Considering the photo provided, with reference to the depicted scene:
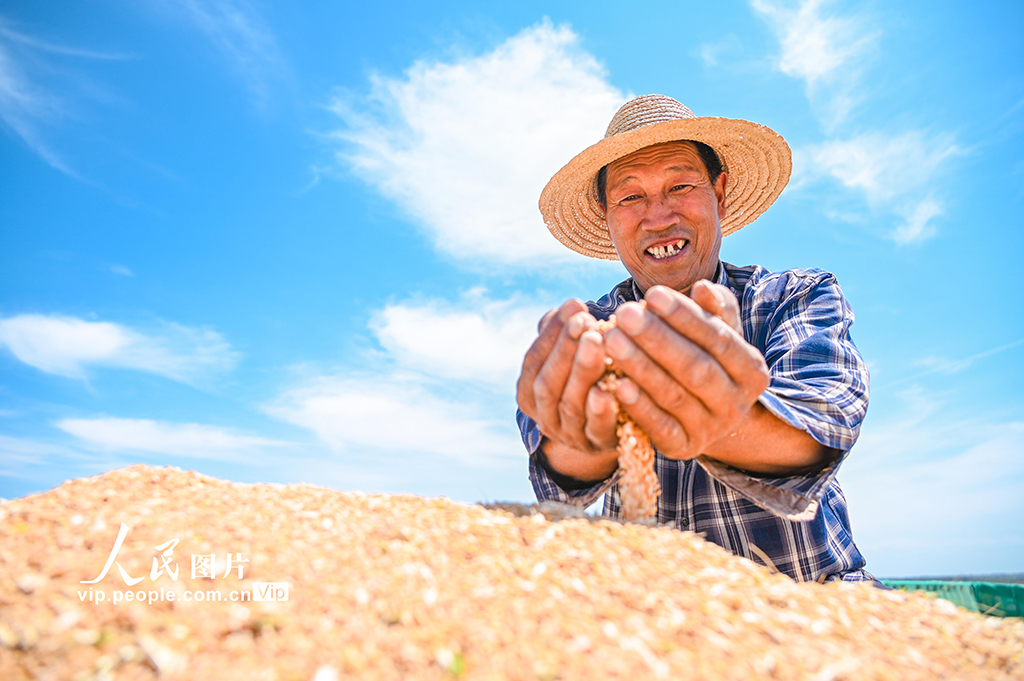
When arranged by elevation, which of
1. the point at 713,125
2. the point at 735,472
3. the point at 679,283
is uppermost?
the point at 713,125

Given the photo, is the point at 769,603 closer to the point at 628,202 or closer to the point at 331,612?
the point at 331,612

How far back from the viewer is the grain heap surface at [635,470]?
5.97 ft

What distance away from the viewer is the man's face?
342cm

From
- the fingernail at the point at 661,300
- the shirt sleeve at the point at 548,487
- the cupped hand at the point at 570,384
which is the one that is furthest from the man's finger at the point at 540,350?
the shirt sleeve at the point at 548,487

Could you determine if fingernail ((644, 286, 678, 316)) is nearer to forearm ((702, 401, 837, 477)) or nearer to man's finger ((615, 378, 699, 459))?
man's finger ((615, 378, 699, 459))

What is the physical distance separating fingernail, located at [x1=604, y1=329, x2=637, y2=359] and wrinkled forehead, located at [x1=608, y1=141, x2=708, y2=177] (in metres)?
2.25

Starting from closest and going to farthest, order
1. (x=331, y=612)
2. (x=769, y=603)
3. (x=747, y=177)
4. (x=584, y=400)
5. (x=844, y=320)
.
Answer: (x=331, y=612)
(x=769, y=603)
(x=584, y=400)
(x=844, y=320)
(x=747, y=177)

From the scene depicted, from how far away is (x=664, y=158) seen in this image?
3.58 meters

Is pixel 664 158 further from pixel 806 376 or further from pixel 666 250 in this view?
pixel 806 376

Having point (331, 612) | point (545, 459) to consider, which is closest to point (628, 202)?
point (545, 459)

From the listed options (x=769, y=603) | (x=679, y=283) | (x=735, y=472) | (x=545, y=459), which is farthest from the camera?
(x=679, y=283)

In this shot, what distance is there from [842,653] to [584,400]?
0.85 meters

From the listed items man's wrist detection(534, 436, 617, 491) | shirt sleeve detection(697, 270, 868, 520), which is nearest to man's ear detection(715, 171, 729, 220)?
shirt sleeve detection(697, 270, 868, 520)

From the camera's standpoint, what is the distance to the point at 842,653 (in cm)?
120
